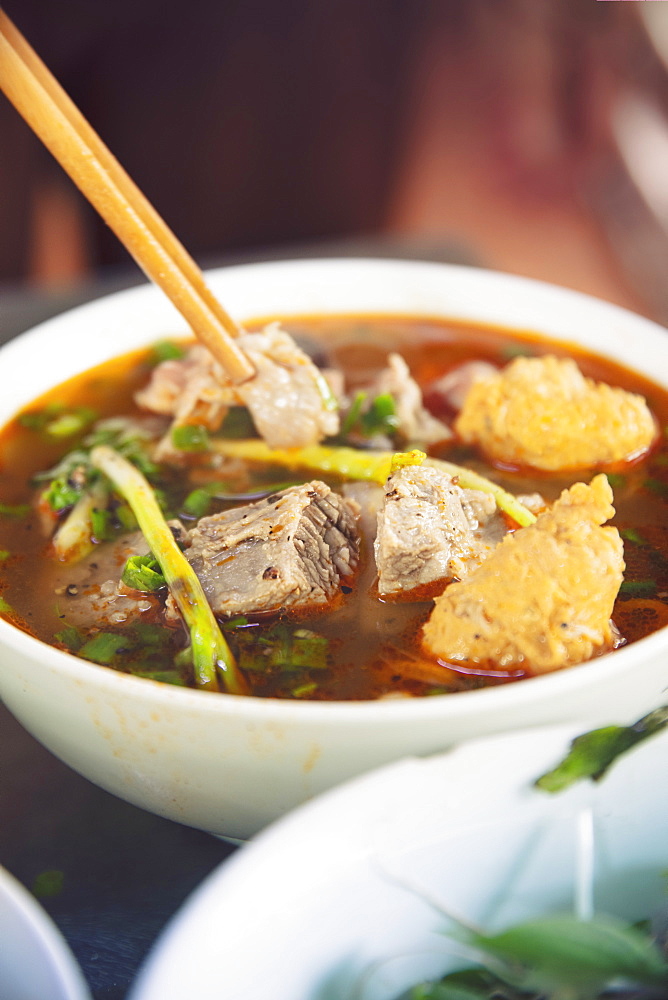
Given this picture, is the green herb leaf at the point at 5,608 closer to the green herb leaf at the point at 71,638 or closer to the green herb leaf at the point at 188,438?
the green herb leaf at the point at 71,638

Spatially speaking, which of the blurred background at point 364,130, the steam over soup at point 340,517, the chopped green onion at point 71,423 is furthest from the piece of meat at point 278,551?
the blurred background at point 364,130

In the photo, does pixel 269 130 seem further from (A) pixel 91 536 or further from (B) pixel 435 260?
(A) pixel 91 536

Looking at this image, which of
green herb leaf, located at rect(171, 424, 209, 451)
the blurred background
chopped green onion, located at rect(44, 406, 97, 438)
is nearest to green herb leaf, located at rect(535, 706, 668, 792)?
green herb leaf, located at rect(171, 424, 209, 451)

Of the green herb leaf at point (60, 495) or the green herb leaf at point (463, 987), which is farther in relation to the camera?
the green herb leaf at point (60, 495)

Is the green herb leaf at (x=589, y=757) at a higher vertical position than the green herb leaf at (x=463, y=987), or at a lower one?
higher

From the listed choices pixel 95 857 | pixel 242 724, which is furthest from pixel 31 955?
pixel 95 857

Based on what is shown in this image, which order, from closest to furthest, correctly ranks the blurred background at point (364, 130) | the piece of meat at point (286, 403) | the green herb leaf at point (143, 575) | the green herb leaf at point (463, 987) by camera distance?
1. the green herb leaf at point (463, 987)
2. the green herb leaf at point (143, 575)
3. the piece of meat at point (286, 403)
4. the blurred background at point (364, 130)
